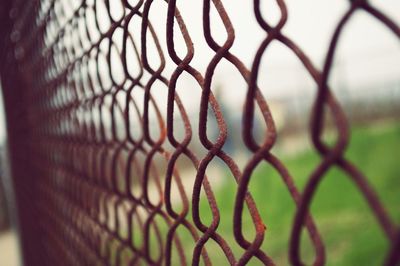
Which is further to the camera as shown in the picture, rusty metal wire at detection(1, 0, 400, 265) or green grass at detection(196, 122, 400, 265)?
green grass at detection(196, 122, 400, 265)

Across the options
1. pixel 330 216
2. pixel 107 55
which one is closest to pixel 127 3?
pixel 107 55

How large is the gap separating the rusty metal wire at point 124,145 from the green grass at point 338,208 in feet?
7.00

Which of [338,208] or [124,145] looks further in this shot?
[338,208]

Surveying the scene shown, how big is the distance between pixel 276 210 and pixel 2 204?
145 inches

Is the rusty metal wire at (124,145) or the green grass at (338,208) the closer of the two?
the rusty metal wire at (124,145)

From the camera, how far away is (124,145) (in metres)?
1.00

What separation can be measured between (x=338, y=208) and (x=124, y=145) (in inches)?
184

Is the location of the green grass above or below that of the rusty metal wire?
below

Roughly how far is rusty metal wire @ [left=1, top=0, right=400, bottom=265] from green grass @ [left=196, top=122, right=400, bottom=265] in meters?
2.14

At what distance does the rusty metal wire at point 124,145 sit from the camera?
0.38 meters

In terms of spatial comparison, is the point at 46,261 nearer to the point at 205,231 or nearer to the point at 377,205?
the point at 205,231

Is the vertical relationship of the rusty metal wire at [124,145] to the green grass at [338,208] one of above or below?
above

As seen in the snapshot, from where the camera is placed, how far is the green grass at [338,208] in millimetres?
3846

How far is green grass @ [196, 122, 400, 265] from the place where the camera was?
151 inches
